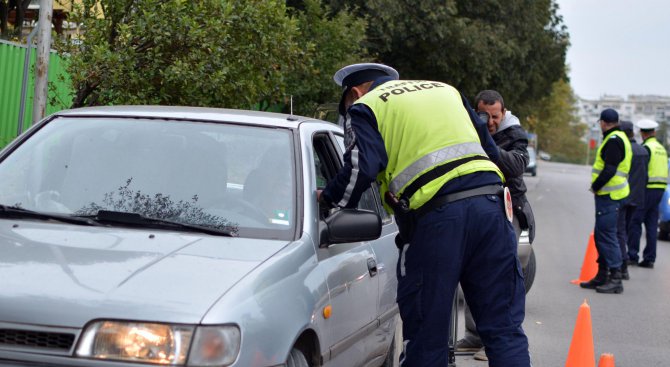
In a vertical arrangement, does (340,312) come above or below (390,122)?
below

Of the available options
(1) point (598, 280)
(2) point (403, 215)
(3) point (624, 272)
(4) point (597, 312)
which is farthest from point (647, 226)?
(2) point (403, 215)

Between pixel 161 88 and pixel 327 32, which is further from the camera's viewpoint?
→ pixel 327 32

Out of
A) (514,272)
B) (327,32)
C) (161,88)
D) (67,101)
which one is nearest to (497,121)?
(514,272)

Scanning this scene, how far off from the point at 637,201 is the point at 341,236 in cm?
973

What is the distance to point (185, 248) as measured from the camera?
3.94 meters

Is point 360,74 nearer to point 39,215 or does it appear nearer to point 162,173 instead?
point 162,173

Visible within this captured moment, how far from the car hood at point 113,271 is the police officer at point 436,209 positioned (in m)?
0.67

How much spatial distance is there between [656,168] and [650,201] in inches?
23.4

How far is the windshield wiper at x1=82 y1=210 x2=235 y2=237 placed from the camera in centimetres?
419

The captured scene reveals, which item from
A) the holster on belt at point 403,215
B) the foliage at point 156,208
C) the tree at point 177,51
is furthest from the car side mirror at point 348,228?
the tree at point 177,51

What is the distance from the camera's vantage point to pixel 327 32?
17203mm

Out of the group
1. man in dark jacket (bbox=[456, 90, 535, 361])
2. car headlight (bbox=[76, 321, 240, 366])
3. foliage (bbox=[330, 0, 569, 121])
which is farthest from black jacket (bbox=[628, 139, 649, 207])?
car headlight (bbox=[76, 321, 240, 366])

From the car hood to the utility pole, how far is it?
5.61 metres

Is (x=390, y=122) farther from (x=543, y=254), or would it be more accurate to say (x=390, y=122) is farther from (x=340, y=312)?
(x=543, y=254)
